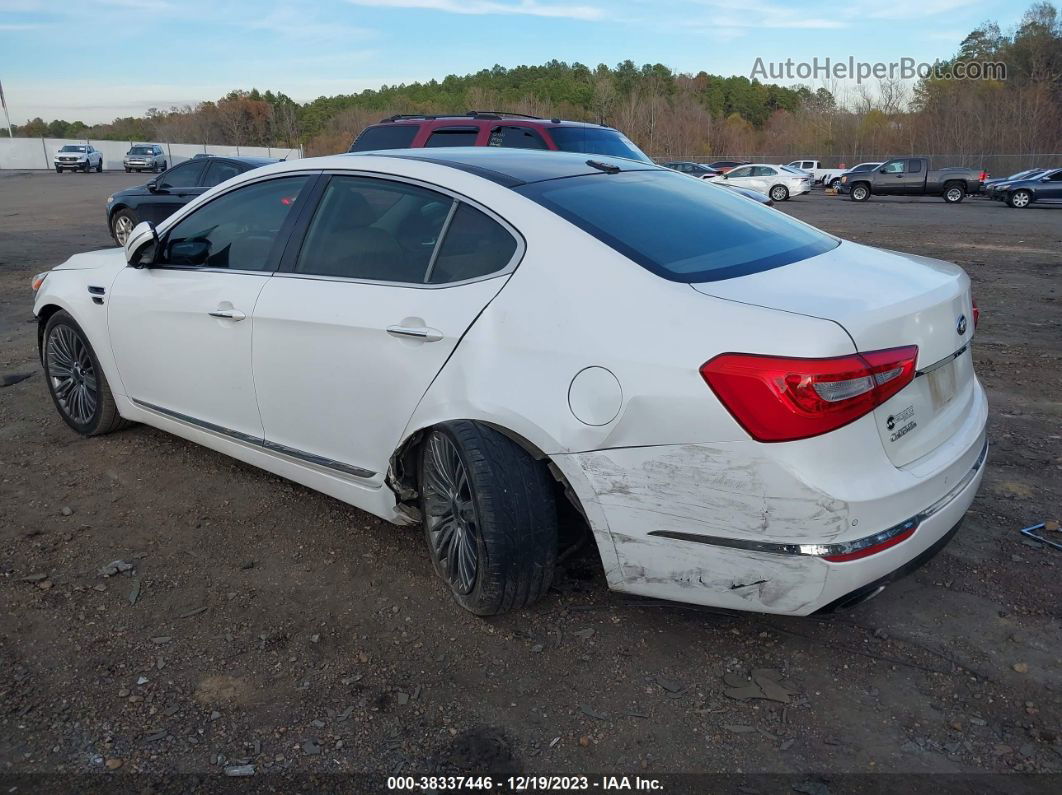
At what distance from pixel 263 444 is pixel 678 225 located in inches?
79.9

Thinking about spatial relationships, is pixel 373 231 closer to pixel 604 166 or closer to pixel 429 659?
pixel 604 166

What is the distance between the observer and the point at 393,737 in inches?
101

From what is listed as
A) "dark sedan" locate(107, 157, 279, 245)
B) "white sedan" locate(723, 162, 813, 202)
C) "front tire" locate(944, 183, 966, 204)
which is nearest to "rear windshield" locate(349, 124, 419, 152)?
"dark sedan" locate(107, 157, 279, 245)

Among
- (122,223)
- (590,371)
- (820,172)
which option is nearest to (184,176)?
(122,223)

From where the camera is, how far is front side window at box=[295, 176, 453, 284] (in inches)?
128

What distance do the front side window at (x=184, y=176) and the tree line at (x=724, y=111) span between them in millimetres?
46997

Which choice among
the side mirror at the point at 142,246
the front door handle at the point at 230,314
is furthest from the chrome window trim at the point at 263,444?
the side mirror at the point at 142,246

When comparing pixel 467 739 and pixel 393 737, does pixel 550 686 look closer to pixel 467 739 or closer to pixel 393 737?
pixel 467 739

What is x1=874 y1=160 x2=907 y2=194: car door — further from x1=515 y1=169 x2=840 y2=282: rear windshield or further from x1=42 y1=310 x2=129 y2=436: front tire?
x1=42 y1=310 x2=129 y2=436: front tire

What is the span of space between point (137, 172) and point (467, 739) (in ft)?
185

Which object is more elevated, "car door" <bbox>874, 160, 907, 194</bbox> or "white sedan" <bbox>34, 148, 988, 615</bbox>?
"car door" <bbox>874, 160, 907, 194</bbox>

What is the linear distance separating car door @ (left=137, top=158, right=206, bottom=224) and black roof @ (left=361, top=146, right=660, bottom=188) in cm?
1054

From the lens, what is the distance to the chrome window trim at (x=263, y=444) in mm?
3441

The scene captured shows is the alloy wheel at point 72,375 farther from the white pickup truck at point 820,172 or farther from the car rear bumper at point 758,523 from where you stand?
the white pickup truck at point 820,172
